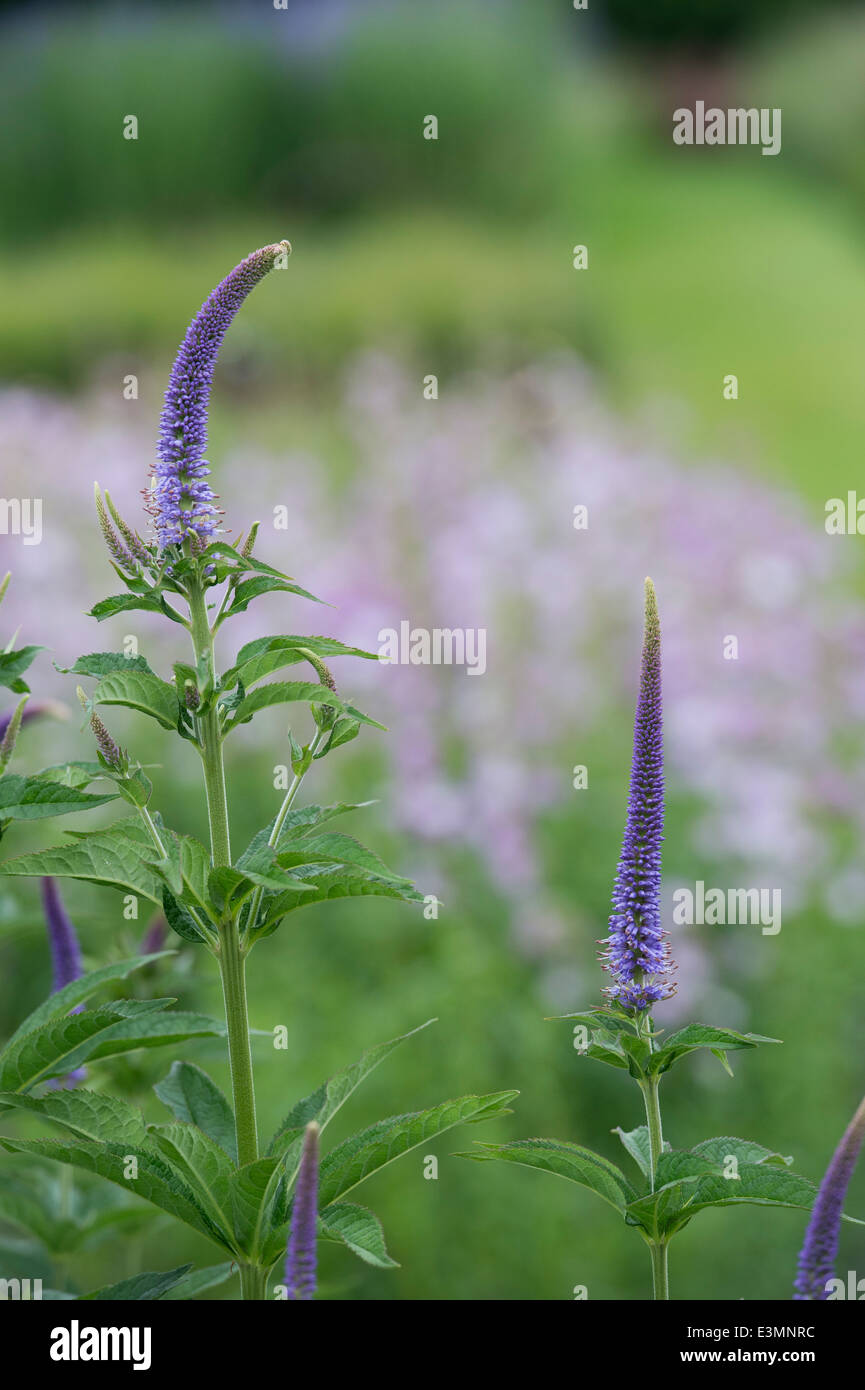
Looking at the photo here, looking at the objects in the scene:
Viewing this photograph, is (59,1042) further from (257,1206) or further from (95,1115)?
(257,1206)

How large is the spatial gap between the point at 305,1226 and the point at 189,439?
44 cm

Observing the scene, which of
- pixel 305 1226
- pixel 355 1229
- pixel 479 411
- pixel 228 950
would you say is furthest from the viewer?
pixel 479 411

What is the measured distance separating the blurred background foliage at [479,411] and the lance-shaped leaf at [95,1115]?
334 mm

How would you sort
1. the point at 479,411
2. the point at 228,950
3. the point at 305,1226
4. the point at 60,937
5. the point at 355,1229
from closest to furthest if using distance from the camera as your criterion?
the point at 305,1226
the point at 355,1229
the point at 228,950
the point at 60,937
the point at 479,411

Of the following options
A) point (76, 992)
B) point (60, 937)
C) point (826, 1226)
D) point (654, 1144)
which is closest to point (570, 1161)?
point (654, 1144)

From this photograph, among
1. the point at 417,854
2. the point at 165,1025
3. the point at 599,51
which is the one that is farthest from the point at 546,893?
the point at 599,51

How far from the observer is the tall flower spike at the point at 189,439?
0.77 meters

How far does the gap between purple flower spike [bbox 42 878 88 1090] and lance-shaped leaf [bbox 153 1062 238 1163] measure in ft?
0.23

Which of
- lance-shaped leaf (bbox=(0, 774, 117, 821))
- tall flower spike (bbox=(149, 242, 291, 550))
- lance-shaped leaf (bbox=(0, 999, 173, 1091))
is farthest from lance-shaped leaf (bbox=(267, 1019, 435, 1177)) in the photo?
tall flower spike (bbox=(149, 242, 291, 550))

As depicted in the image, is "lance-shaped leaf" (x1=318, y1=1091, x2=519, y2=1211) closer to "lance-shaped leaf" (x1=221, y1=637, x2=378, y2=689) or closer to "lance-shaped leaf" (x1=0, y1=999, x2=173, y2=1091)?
"lance-shaped leaf" (x1=0, y1=999, x2=173, y2=1091)

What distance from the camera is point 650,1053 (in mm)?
765

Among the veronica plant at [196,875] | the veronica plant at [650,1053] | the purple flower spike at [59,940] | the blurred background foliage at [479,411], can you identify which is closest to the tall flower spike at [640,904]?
the veronica plant at [650,1053]

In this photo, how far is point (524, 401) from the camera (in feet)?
17.7

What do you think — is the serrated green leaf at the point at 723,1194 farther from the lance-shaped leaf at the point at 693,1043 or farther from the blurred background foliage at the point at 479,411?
the blurred background foliage at the point at 479,411
